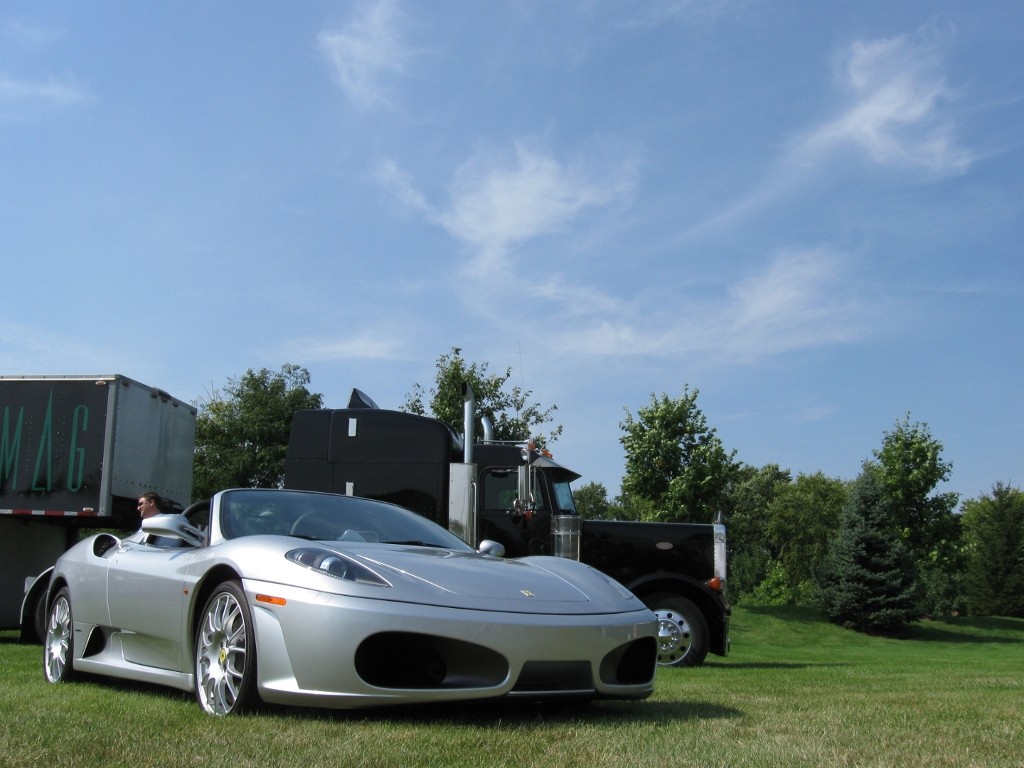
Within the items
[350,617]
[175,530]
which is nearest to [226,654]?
[350,617]

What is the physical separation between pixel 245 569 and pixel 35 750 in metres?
1.31

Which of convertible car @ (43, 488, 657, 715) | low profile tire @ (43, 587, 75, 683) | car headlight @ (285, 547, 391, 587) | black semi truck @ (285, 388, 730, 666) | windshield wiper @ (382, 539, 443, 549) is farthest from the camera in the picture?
black semi truck @ (285, 388, 730, 666)

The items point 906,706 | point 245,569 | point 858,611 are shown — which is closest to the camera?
point 245,569

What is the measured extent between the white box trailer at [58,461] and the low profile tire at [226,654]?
851cm

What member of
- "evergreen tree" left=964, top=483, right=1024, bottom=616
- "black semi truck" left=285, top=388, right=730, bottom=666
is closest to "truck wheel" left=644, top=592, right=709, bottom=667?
"black semi truck" left=285, top=388, right=730, bottom=666

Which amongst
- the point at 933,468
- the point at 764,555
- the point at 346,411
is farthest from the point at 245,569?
the point at 764,555

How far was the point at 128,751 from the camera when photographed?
362 cm

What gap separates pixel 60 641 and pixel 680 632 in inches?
282

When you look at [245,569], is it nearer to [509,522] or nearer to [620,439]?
[509,522]

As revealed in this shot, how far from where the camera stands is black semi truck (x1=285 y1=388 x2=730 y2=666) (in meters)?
11.8

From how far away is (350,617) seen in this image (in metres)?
4.32

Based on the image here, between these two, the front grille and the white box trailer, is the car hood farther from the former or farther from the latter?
the white box trailer

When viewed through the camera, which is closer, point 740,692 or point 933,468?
point 740,692

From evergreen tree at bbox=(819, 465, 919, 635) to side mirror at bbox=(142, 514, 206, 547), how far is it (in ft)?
91.5
